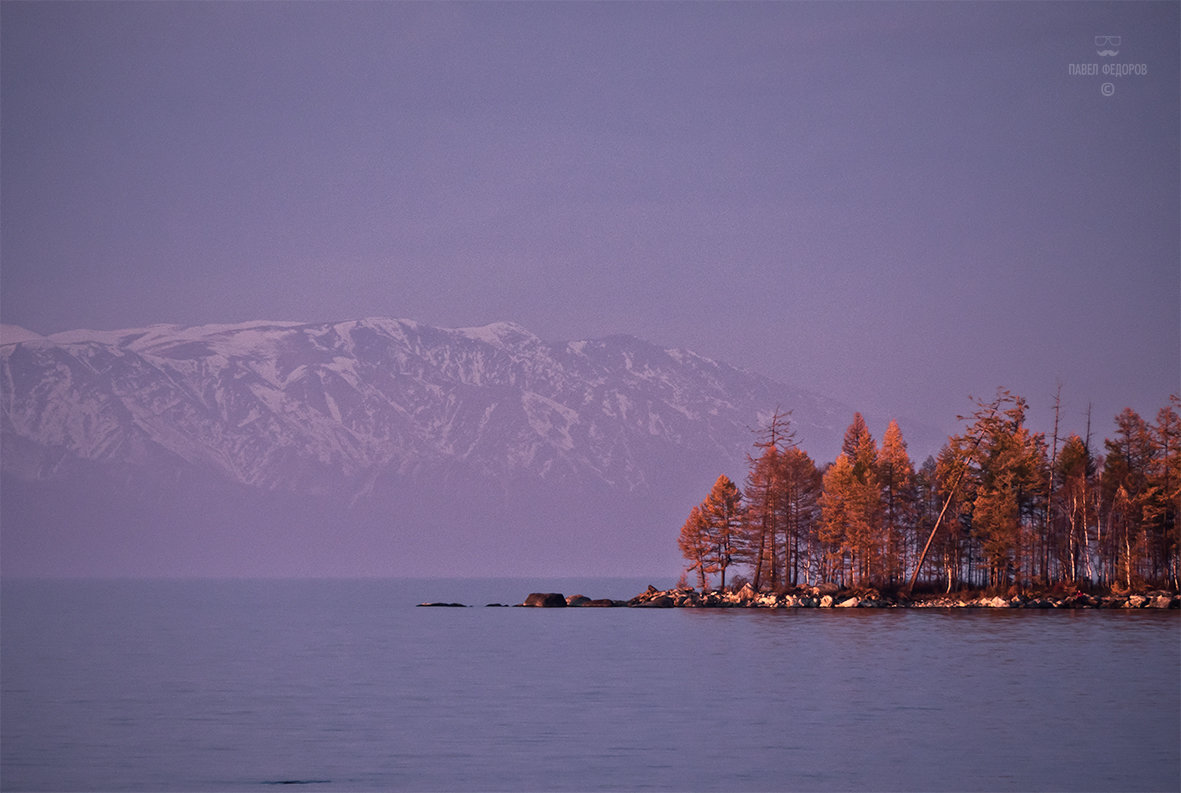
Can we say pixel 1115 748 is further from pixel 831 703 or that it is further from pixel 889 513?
pixel 889 513

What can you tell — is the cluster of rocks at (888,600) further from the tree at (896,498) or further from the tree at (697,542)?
the tree at (896,498)

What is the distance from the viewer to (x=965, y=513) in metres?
110

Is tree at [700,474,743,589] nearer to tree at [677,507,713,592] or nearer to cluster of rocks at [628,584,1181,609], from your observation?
tree at [677,507,713,592]

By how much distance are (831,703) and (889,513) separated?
66.1 meters

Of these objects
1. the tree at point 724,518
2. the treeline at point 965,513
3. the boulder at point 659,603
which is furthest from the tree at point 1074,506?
the boulder at point 659,603

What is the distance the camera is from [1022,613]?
9569 cm

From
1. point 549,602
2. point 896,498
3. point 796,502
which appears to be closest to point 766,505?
point 796,502

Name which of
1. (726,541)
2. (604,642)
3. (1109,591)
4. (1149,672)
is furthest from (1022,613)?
(1149,672)

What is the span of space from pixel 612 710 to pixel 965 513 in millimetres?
71621

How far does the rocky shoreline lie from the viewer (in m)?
101

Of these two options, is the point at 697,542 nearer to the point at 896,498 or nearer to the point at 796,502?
the point at 796,502

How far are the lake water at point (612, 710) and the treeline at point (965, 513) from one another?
21.8 meters

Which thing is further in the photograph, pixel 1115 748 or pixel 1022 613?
pixel 1022 613

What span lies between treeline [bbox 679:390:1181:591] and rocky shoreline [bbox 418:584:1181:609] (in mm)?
2309
